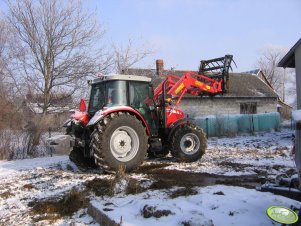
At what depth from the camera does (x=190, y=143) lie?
11758 mm

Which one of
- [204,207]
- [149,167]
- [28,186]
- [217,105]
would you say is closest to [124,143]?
[149,167]

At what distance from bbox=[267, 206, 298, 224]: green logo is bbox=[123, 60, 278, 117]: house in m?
25.8

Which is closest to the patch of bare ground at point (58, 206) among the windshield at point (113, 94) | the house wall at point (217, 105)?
the windshield at point (113, 94)

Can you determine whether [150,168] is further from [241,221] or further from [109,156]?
[241,221]

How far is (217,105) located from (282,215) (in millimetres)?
29237

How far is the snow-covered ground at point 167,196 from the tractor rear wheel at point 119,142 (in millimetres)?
442

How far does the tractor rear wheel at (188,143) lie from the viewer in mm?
11492

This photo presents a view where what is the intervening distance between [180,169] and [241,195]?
160 inches

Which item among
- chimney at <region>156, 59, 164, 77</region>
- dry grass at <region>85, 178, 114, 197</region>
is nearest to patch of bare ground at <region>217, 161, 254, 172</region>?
dry grass at <region>85, 178, 114, 197</region>

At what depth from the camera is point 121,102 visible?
1073 centimetres

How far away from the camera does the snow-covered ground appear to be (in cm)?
537

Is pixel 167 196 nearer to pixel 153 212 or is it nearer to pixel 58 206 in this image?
pixel 153 212

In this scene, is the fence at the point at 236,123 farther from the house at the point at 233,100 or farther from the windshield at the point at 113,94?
the windshield at the point at 113,94

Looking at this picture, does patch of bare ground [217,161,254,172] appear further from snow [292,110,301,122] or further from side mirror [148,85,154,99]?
snow [292,110,301,122]
